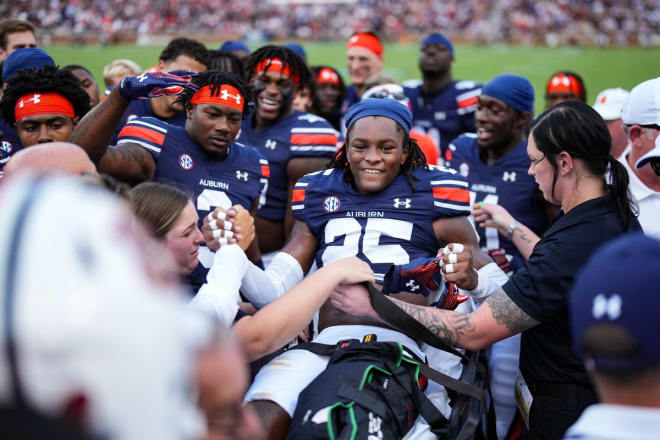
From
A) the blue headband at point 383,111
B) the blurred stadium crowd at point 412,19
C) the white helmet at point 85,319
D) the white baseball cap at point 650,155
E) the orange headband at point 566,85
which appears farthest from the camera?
the blurred stadium crowd at point 412,19

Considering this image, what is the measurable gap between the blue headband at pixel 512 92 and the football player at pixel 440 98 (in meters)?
1.57

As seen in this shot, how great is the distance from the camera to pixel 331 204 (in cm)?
361

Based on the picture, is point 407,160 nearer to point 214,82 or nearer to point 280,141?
point 214,82

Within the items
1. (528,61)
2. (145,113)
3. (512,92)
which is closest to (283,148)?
(145,113)

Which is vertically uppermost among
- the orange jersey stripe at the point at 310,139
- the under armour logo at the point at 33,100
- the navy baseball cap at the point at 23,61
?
the navy baseball cap at the point at 23,61

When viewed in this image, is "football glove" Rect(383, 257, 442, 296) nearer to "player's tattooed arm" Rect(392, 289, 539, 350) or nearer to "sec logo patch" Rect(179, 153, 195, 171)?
"player's tattooed arm" Rect(392, 289, 539, 350)

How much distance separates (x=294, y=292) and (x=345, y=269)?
291 millimetres

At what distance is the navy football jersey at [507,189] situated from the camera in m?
4.56

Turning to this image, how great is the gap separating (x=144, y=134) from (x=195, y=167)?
0.35 m

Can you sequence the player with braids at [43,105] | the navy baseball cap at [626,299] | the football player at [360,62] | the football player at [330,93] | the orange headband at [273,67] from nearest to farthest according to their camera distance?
the navy baseball cap at [626,299] < the player with braids at [43,105] < the orange headband at [273,67] < the football player at [330,93] < the football player at [360,62]

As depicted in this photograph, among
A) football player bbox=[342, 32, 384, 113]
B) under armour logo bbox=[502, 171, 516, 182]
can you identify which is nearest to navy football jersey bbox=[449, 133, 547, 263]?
under armour logo bbox=[502, 171, 516, 182]

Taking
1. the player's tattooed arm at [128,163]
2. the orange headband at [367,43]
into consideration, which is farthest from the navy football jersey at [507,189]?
the orange headband at [367,43]

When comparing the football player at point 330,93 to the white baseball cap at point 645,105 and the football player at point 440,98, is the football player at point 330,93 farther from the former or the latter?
the white baseball cap at point 645,105

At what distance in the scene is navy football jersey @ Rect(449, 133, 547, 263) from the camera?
180 inches
